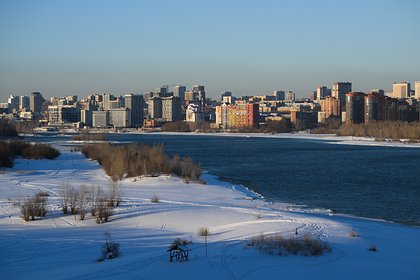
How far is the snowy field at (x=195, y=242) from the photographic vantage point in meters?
10.1

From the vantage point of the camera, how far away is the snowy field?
10117 millimetres

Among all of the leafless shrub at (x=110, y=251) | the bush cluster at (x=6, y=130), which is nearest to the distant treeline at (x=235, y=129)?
the bush cluster at (x=6, y=130)

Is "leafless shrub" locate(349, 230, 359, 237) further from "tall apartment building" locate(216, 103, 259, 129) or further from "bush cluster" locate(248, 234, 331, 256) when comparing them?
"tall apartment building" locate(216, 103, 259, 129)

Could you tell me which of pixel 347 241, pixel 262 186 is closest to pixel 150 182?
pixel 262 186

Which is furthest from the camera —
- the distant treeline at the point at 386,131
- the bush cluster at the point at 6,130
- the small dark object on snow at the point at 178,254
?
the distant treeline at the point at 386,131

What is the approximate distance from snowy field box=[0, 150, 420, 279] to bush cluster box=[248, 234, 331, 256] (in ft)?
0.72

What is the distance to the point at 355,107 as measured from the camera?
133 m

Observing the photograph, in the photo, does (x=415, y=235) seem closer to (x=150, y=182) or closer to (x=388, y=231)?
(x=388, y=231)

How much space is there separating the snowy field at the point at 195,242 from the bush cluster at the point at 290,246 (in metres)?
0.22

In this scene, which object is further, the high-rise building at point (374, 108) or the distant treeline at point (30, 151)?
the high-rise building at point (374, 108)

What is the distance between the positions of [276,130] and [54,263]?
387ft

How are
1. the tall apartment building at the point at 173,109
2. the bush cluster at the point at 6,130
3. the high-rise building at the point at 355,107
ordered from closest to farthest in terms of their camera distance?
the bush cluster at the point at 6,130 → the high-rise building at the point at 355,107 → the tall apartment building at the point at 173,109

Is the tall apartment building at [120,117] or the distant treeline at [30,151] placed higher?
the tall apartment building at [120,117]

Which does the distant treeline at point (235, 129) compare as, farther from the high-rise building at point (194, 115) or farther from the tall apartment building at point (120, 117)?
the tall apartment building at point (120, 117)
